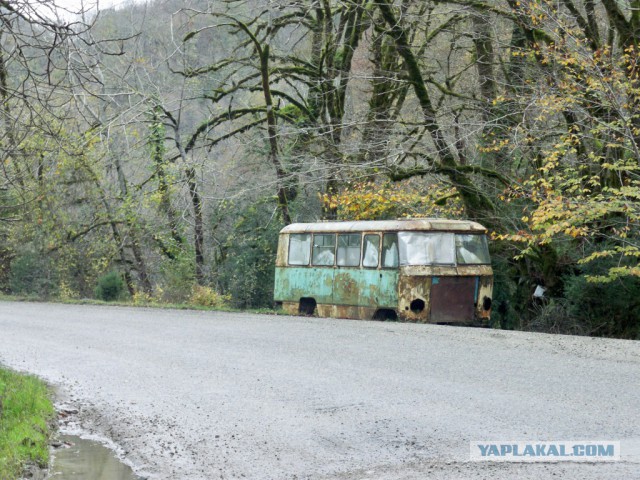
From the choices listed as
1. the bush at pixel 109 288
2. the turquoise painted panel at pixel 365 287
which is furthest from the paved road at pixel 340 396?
the bush at pixel 109 288

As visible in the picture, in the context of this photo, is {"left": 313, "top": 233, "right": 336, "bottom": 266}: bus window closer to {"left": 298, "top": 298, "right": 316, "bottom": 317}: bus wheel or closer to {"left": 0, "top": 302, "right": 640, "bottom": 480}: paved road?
{"left": 298, "top": 298, "right": 316, "bottom": 317}: bus wheel

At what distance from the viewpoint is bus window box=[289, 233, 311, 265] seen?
24.9 m

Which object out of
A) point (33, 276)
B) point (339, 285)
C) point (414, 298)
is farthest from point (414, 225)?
point (33, 276)

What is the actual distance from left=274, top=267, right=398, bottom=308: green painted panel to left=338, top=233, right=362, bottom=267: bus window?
0.60ft

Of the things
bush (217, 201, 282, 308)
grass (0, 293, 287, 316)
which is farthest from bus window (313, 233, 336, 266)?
bush (217, 201, 282, 308)

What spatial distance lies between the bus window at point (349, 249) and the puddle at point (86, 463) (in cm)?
1410

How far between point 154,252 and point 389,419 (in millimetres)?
30008

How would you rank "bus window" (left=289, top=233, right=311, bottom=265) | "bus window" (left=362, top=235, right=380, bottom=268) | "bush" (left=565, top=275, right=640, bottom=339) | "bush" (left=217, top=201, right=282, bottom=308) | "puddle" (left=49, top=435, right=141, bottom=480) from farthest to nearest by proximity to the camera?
"bush" (left=217, top=201, right=282, bottom=308) < "bus window" (left=289, top=233, right=311, bottom=265) < "bus window" (left=362, top=235, right=380, bottom=268) < "bush" (left=565, top=275, right=640, bottom=339) < "puddle" (left=49, top=435, right=141, bottom=480)

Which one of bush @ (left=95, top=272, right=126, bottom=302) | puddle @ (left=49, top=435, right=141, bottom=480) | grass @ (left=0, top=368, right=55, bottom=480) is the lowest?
puddle @ (left=49, top=435, right=141, bottom=480)

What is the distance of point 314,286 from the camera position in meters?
24.5

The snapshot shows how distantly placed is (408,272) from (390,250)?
888mm

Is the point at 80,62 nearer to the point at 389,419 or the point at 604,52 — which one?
the point at 389,419

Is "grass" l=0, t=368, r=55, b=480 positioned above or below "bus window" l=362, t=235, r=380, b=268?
below

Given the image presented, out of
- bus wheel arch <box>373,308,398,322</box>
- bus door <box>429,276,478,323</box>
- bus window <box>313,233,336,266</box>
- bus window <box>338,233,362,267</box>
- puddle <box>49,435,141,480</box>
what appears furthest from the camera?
bus window <box>313,233,336,266</box>
